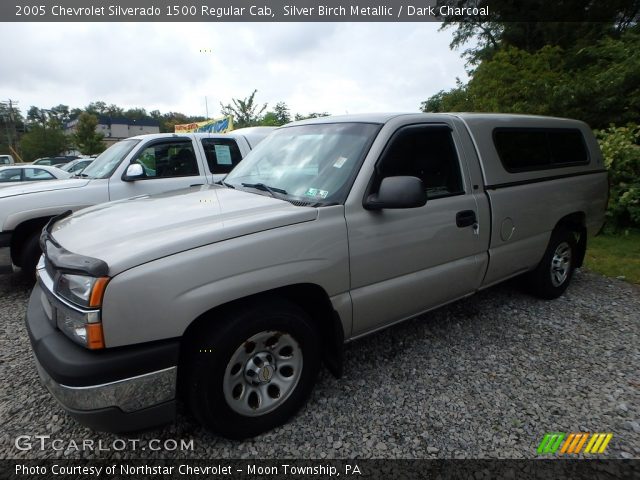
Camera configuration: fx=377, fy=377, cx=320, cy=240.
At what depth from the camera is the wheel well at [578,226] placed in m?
3.93

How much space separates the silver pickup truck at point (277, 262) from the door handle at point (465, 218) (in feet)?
0.05

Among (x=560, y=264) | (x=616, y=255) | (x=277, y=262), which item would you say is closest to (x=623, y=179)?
(x=616, y=255)

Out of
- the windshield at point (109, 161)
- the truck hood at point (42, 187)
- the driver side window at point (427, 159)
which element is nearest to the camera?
the driver side window at point (427, 159)

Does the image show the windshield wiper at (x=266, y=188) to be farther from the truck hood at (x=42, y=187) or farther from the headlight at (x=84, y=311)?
the truck hood at (x=42, y=187)

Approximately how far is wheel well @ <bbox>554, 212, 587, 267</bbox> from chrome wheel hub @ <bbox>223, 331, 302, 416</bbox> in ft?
10.4

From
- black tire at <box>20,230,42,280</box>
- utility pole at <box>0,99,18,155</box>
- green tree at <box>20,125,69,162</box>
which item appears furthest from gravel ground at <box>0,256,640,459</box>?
utility pole at <box>0,99,18,155</box>

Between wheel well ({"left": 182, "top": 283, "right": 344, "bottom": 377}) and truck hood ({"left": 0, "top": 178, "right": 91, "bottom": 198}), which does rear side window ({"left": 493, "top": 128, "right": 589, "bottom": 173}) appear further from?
truck hood ({"left": 0, "top": 178, "right": 91, "bottom": 198})

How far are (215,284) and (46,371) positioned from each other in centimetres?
90

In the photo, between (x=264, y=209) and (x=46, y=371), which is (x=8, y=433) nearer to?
(x=46, y=371)

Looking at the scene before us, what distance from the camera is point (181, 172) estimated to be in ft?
17.2

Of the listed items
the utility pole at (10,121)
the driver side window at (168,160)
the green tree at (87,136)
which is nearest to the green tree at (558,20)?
the driver side window at (168,160)

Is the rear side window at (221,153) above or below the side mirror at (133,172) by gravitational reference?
above

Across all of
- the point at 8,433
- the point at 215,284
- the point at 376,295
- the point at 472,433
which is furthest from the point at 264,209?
the point at 8,433

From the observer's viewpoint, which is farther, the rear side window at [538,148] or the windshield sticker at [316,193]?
the rear side window at [538,148]
